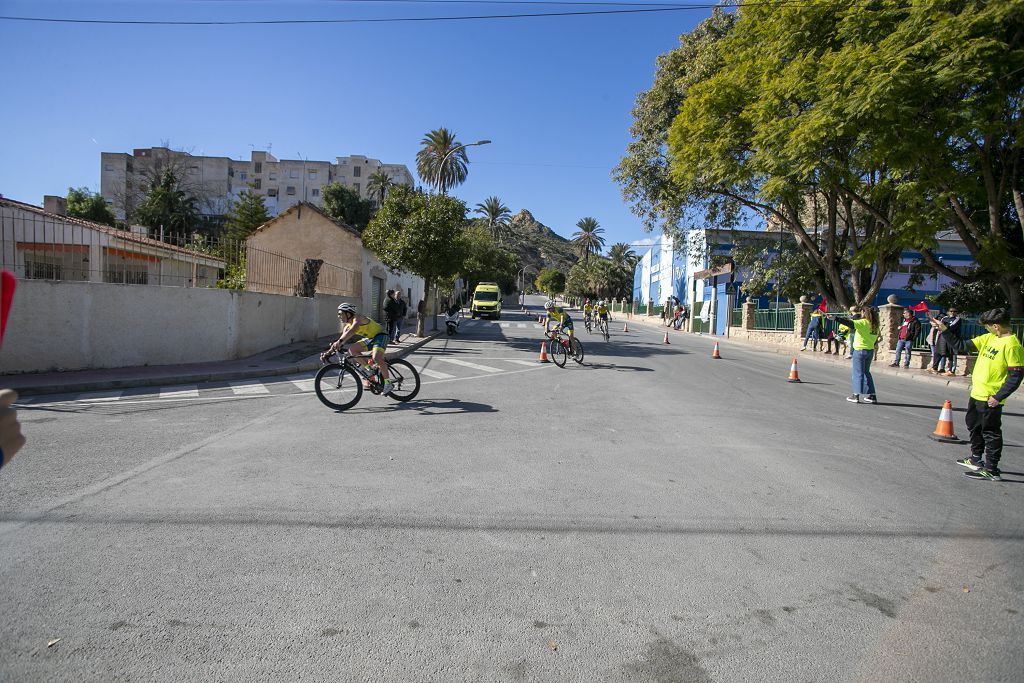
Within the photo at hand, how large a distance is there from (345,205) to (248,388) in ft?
180

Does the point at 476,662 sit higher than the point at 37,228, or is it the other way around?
the point at 37,228

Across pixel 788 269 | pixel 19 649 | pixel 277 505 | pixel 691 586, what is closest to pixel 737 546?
pixel 691 586

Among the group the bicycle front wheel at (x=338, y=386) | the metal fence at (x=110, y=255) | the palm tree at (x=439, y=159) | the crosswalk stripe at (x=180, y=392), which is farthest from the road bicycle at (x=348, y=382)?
the palm tree at (x=439, y=159)

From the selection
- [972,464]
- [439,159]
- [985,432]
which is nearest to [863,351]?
[972,464]

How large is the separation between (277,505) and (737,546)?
11.1ft

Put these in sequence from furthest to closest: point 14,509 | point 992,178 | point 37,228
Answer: point 992,178
point 37,228
point 14,509

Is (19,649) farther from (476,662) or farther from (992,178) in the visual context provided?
(992,178)

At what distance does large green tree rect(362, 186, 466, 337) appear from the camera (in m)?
20.8

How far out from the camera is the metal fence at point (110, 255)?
1142 cm

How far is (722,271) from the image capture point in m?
33.1

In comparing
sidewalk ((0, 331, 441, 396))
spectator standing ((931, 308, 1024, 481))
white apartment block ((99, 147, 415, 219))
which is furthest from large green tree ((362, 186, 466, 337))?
white apartment block ((99, 147, 415, 219))

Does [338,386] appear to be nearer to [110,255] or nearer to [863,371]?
[110,255]

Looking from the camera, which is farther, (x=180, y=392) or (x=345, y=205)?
(x=345, y=205)

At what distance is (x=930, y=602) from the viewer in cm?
333
